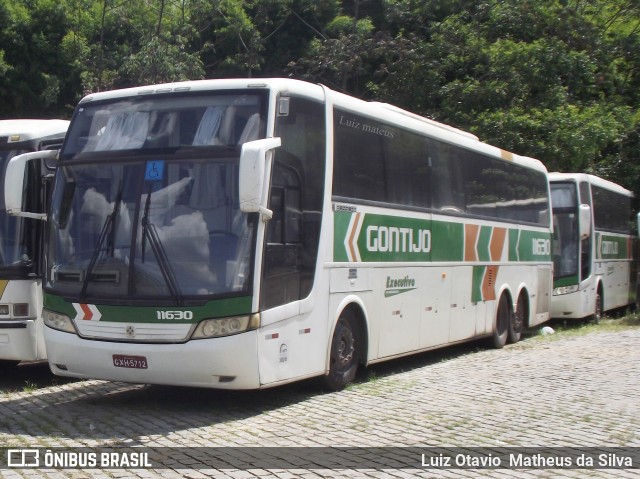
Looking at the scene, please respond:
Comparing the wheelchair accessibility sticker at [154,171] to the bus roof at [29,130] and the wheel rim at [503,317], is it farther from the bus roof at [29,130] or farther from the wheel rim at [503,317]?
the wheel rim at [503,317]

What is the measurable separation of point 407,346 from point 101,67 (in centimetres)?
2013

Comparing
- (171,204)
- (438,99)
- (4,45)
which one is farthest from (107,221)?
(4,45)

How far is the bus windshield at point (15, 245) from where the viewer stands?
998 centimetres

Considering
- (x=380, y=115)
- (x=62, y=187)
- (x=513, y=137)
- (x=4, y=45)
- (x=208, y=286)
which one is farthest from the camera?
(x=4, y=45)

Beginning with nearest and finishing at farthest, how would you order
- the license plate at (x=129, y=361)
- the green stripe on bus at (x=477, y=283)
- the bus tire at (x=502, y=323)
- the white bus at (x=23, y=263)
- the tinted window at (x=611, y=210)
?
the license plate at (x=129, y=361) < the white bus at (x=23, y=263) < the green stripe on bus at (x=477, y=283) < the bus tire at (x=502, y=323) < the tinted window at (x=611, y=210)

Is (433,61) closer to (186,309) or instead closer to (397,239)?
(397,239)

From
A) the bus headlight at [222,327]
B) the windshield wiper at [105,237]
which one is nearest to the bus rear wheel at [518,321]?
the bus headlight at [222,327]

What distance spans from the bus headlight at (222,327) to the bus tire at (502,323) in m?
8.08

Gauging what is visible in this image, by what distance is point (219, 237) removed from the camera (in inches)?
328

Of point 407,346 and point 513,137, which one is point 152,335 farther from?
point 513,137

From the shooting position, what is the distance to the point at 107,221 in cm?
873

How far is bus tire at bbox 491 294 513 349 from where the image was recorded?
609 inches

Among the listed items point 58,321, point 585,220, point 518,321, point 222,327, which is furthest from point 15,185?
point 585,220

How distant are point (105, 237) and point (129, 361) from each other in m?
1.27
